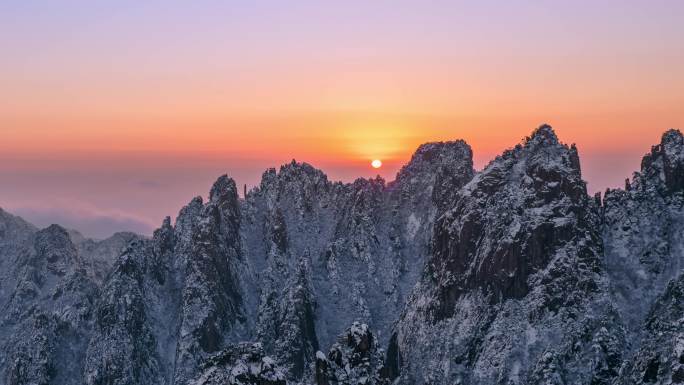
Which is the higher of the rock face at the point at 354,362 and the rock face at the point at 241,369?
the rock face at the point at 241,369

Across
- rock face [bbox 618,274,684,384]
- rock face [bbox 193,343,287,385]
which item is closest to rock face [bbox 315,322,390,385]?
rock face [bbox 193,343,287,385]

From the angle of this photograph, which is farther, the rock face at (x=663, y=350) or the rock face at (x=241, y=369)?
the rock face at (x=663, y=350)

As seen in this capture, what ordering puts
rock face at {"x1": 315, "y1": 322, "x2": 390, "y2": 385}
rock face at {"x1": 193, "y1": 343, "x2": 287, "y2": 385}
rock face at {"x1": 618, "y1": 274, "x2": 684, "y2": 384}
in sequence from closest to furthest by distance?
rock face at {"x1": 193, "y1": 343, "x2": 287, "y2": 385}, rock face at {"x1": 315, "y1": 322, "x2": 390, "y2": 385}, rock face at {"x1": 618, "y1": 274, "x2": 684, "y2": 384}

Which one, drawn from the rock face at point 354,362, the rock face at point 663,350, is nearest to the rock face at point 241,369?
the rock face at point 354,362

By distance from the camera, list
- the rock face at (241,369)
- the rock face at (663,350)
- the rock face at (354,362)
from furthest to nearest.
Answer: the rock face at (663,350) → the rock face at (354,362) → the rock face at (241,369)

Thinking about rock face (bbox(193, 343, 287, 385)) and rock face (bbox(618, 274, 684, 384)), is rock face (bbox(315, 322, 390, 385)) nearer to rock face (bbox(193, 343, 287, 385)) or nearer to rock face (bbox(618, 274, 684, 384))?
rock face (bbox(193, 343, 287, 385))

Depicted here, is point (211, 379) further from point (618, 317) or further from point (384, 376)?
point (618, 317)

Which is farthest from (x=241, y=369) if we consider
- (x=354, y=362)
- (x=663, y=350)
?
(x=663, y=350)

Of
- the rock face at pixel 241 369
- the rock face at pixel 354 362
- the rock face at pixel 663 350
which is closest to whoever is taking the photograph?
the rock face at pixel 241 369

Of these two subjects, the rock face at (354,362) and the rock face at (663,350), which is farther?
the rock face at (663,350)

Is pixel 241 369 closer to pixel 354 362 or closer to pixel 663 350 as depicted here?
pixel 354 362

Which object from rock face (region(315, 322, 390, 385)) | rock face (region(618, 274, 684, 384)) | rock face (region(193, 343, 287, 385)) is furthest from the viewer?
rock face (region(618, 274, 684, 384))

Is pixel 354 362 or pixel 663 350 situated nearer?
pixel 354 362

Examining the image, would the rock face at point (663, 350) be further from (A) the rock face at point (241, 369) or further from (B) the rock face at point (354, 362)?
(A) the rock face at point (241, 369)
